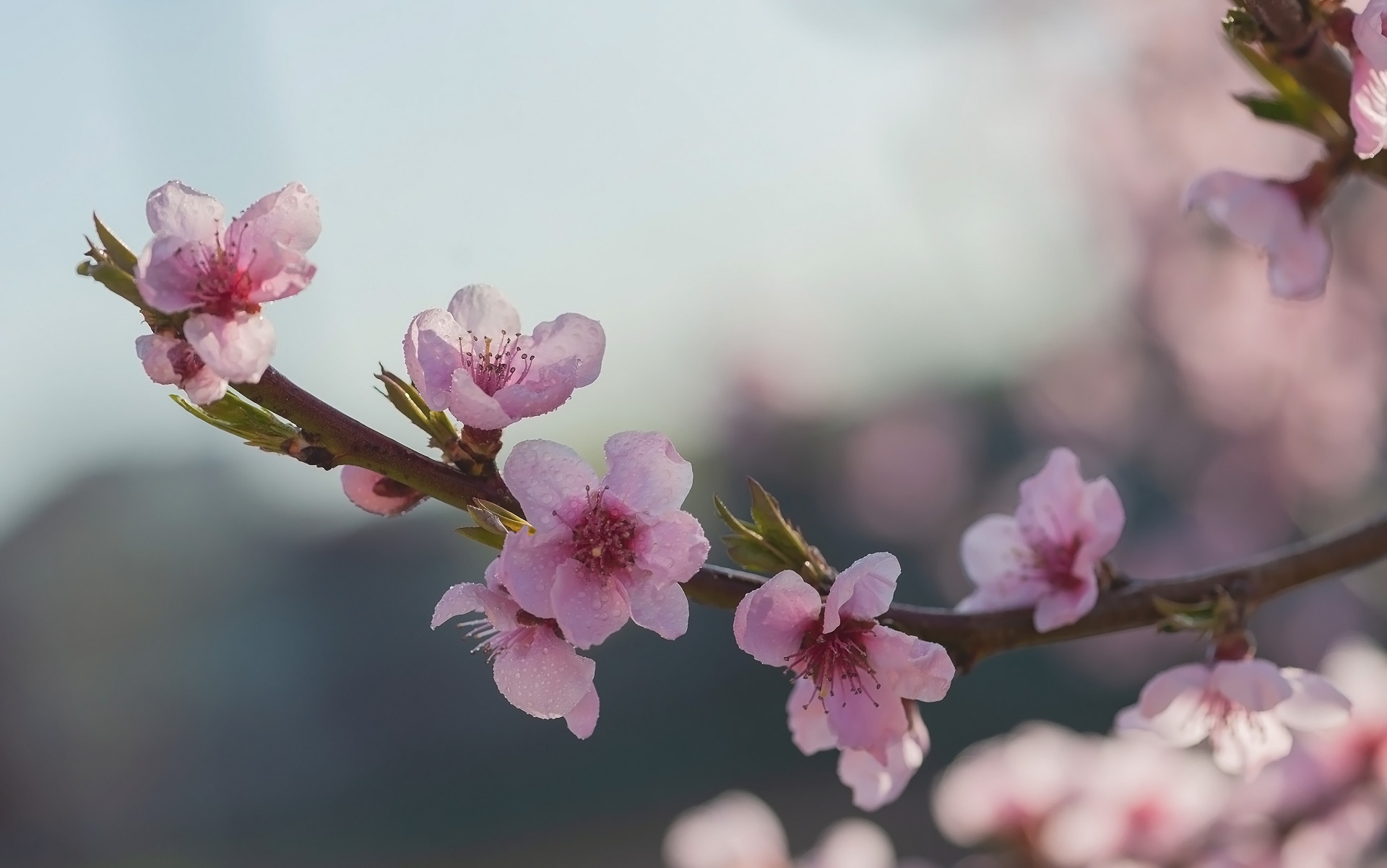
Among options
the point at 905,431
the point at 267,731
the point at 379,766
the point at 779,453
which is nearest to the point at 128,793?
the point at 267,731

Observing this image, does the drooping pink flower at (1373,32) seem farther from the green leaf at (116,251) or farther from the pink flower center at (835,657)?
the green leaf at (116,251)

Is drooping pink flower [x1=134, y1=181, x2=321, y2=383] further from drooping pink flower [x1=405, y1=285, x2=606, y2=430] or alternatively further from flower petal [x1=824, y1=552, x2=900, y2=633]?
flower petal [x1=824, y1=552, x2=900, y2=633]

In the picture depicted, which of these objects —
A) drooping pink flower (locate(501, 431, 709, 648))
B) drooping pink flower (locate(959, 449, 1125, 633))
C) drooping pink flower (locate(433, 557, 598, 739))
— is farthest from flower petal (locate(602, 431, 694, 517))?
drooping pink flower (locate(959, 449, 1125, 633))

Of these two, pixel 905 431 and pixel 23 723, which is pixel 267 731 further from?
pixel 905 431

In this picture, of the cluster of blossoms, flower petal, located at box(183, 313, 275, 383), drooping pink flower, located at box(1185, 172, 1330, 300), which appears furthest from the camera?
the cluster of blossoms

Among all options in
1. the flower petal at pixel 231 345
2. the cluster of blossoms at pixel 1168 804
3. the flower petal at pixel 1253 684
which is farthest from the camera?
the cluster of blossoms at pixel 1168 804

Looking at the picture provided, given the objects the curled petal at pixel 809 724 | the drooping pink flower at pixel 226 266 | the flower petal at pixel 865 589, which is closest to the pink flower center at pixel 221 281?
the drooping pink flower at pixel 226 266

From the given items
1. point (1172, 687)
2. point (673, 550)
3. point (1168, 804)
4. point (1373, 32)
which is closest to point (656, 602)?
point (673, 550)
